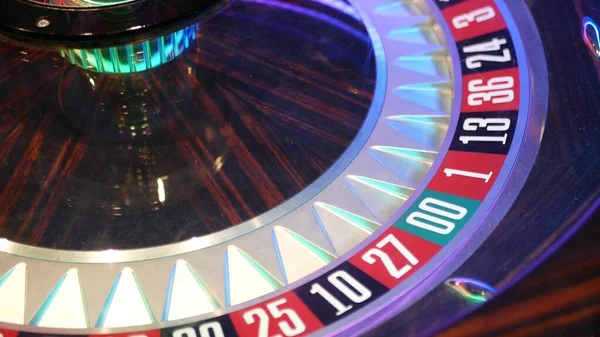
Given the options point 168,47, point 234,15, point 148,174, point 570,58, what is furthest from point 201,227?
point 570,58

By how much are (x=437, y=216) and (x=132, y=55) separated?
906 millimetres

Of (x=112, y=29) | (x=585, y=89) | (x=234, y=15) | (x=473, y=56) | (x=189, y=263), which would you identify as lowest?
(x=189, y=263)

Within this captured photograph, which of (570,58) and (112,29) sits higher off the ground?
(112,29)

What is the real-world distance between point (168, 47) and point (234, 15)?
28cm

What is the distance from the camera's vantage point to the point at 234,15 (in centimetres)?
243

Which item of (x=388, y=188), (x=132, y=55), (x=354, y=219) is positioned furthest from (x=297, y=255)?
(x=132, y=55)

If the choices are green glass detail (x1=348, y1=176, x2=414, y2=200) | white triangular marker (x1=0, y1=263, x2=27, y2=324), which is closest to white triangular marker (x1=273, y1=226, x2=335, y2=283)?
green glass detail (x1=348, y1=176, x2=414, y2=200)

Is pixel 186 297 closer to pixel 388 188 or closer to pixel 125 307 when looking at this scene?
pixel 125 307

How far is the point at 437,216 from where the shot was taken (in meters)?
1.81

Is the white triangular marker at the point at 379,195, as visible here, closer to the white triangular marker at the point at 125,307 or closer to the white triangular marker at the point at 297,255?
the white triangular marker at the point at 297,255

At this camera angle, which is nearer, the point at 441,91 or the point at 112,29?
the point at 112,29

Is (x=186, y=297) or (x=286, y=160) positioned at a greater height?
(x=286, y=160)

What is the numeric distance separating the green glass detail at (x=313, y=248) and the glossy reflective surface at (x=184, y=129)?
11 centimetres

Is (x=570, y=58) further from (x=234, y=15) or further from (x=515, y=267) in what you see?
(x=234, y=15)
